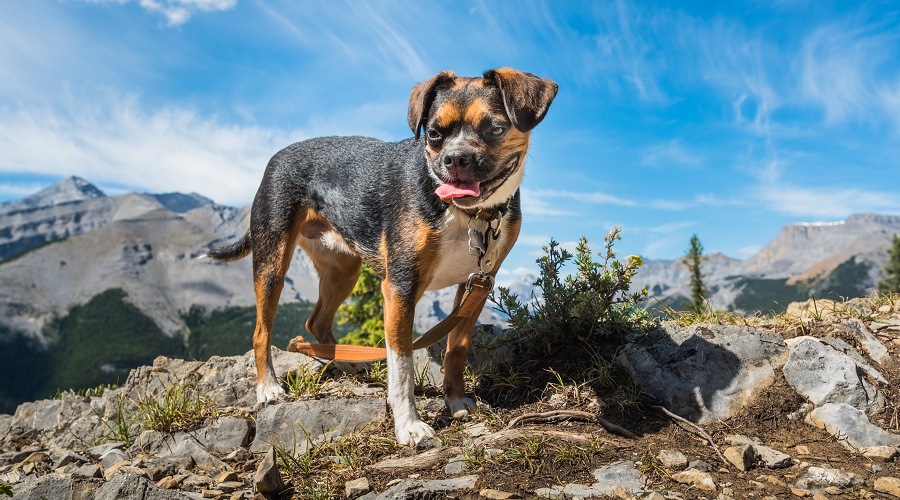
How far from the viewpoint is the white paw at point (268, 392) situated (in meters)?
7.16

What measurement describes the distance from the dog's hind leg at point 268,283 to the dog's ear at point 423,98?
2544mm

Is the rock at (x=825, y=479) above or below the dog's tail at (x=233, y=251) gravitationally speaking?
below

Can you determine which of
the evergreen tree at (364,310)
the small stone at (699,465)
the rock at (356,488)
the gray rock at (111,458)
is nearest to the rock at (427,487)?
the rock at (356,488)

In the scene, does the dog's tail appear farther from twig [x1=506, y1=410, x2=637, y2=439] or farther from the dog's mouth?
twig [x1=506, y1=410, x2=637, y2=439]

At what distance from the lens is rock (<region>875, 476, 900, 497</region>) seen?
4.65m

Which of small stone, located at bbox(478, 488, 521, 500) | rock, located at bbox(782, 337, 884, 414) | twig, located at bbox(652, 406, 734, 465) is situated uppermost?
rock, located at bbox(782, 337, 884, 414)

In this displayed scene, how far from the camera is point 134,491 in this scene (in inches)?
197

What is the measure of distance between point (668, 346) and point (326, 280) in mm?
4313

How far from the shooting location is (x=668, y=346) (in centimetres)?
664

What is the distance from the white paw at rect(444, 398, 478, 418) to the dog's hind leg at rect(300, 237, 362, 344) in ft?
8.00

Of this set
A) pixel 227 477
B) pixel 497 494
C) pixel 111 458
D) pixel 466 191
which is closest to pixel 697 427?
pixel 497 494

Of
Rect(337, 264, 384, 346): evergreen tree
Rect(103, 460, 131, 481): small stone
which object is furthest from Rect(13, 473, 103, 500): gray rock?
Rect(337, 264, 384, 346): evergreen tree

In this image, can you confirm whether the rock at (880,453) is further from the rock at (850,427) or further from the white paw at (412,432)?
the white paw at (412,432)

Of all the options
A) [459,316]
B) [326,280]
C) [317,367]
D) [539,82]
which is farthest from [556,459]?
[326,280]
